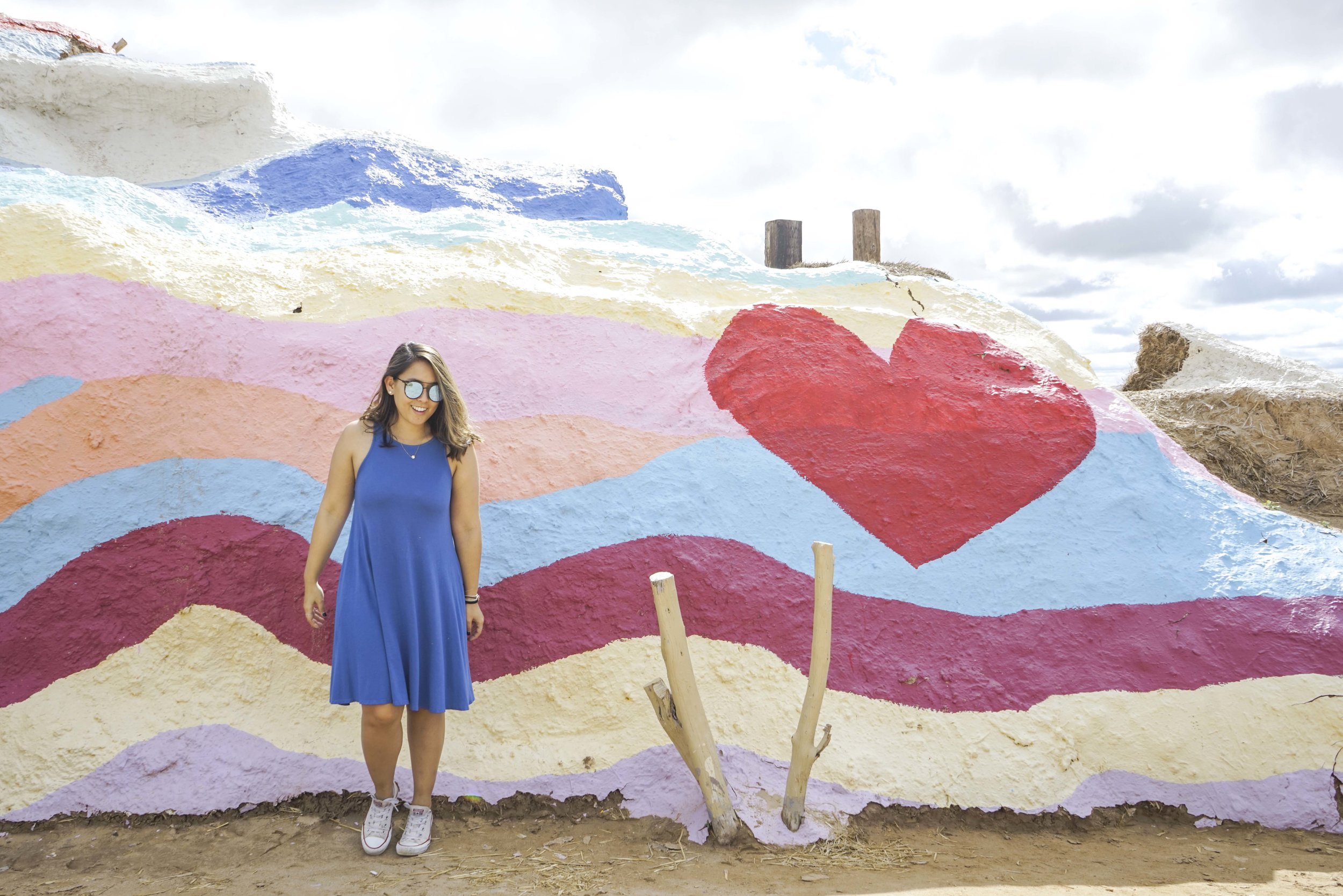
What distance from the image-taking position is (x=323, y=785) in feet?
10.5

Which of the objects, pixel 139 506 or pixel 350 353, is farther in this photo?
pixel 350 353

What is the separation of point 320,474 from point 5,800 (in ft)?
5.02

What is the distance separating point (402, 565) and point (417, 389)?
538 millimetres

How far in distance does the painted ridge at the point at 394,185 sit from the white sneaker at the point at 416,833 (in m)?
3.88

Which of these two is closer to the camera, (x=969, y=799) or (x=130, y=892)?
(x=130, y=892)

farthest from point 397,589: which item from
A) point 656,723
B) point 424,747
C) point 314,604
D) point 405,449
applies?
point 656,723

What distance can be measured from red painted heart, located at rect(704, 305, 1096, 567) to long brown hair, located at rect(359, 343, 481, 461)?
1.45 metres

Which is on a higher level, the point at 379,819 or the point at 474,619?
the point at 474,619

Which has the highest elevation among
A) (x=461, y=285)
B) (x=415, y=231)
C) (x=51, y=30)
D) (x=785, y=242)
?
(x=51, y=30)

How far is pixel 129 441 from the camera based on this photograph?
362 cm

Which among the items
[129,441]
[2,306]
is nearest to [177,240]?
[2,306]

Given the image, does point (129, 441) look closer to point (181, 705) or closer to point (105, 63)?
point (181, 705)

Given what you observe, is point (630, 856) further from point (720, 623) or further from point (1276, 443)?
point (1276, 443)

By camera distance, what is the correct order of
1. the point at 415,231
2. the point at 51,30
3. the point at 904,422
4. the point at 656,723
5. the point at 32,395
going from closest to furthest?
the point at 656,723 → the point at 32,395 → the point at 904,422 → the point at 415,231 → the point at 51,30
